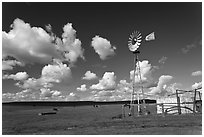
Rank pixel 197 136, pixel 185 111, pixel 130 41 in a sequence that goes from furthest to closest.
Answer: pixel 130 41 < pixel 185 111 < pixel 197 136

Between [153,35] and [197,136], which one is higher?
[153,35]

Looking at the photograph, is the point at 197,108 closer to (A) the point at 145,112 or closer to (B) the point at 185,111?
(B) the point at 185,111

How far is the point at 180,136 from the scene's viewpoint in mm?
9695

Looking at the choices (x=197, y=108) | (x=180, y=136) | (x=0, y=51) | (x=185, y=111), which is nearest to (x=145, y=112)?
(x=185, y=111)

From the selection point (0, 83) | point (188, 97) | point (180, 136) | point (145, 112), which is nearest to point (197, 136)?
point (180, 136)

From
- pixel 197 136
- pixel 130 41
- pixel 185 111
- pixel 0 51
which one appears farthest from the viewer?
pixel 130 41

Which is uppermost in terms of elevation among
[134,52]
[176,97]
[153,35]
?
[153,35]

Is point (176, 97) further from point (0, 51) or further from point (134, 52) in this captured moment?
point (0, 51)

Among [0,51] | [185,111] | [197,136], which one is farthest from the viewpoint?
[185,111]

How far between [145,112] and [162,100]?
13.5 ft

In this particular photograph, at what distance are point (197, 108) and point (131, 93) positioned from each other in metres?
9.02

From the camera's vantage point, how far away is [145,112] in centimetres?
2889

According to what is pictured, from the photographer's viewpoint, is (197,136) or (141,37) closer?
(197,136)

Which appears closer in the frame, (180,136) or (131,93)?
(180,136)
